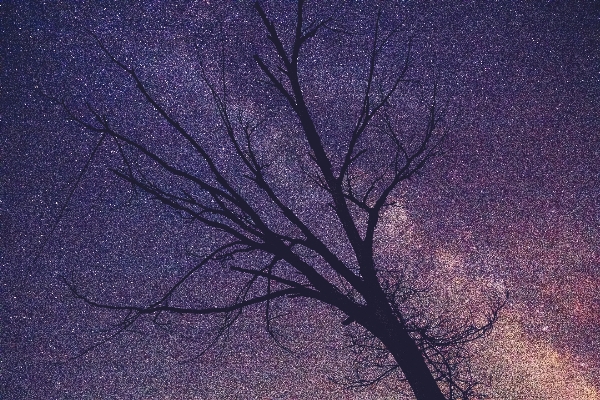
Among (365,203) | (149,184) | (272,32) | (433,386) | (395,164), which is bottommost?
(433,386)

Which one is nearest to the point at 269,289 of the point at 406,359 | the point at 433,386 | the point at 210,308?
the point at 210,308

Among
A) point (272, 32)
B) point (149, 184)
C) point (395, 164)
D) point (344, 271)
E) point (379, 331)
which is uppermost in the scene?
point (272, 32)

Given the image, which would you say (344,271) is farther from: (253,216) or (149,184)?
(149,184)

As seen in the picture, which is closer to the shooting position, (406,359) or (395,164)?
(406,359)

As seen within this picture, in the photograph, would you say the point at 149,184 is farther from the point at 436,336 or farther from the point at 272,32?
the point at 436,336

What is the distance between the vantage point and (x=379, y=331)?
18.2 ft

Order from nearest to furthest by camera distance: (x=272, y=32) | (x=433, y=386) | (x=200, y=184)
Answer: (x=433, y=386), (x=200, y=184), (x=272, y=32)

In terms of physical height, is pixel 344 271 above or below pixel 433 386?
above

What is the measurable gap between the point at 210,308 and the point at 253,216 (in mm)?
1205

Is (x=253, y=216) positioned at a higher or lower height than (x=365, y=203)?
lower

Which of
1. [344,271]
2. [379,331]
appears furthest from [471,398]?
[344,271]

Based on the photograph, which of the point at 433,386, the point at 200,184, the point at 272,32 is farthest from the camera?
the point at 272,32

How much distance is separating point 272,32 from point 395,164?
242 cm

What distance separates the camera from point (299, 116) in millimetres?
6434
